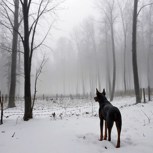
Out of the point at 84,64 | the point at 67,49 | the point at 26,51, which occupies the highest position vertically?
the point at 67,49

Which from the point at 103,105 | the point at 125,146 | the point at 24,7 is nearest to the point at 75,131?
the point at 103,105

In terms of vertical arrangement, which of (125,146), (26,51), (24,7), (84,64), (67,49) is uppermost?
(67,49)

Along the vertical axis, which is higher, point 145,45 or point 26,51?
point 145,45

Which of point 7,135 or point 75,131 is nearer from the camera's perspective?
point 7,135

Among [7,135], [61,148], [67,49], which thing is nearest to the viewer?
[61,148]

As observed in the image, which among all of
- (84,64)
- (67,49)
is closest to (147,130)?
(84,64)

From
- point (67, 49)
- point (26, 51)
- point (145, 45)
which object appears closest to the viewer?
point (26, 51)

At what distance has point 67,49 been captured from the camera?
56.3 meters

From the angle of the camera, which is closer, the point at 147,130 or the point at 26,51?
the point at 147,130

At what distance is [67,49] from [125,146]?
168 feet

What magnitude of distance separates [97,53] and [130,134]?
1578 inches

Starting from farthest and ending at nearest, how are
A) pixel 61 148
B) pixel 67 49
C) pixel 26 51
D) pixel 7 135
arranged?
1. pixel 67 49
2. pixel 26 51
3. pixel 7 135
4. pixel 61 148

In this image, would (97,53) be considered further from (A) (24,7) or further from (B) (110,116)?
(B) (110,116)

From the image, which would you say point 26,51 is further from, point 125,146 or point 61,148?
point 125,146
